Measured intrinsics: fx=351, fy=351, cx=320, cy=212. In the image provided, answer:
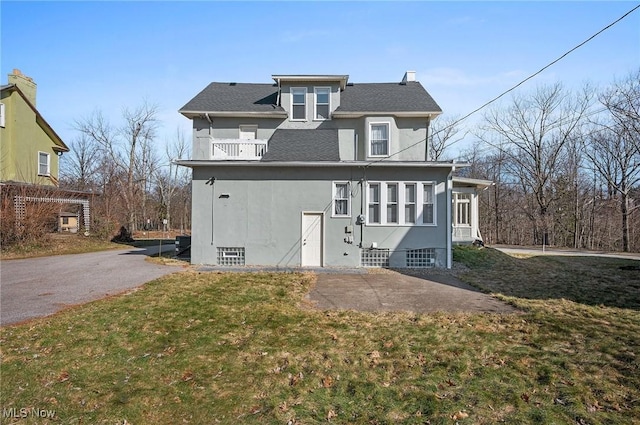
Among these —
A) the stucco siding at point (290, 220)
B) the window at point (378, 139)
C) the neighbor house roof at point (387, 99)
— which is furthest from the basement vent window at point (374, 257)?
the neighbor house roof at point (387, 99)

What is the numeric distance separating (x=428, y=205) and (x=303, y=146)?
225 inches

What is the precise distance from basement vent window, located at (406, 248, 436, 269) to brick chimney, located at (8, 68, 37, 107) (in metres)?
26.9

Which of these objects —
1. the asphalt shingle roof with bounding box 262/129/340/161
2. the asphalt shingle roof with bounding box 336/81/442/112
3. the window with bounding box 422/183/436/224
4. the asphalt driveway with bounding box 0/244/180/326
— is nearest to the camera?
the asphalt driveway with bounding box 0/244/180/326

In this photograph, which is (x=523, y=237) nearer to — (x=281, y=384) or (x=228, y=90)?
(x=228, y=90)

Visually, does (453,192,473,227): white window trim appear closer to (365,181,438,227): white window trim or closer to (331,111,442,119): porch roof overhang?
(331,111,442,119): porch roof overhang

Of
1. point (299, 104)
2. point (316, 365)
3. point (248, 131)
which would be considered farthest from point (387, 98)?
point (316, 365)

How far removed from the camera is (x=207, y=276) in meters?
11.5

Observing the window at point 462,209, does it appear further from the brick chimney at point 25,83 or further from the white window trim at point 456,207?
the brick chimney at point 25,83

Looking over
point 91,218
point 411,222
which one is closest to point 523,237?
point 411,222

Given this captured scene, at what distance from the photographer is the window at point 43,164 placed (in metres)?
23.7

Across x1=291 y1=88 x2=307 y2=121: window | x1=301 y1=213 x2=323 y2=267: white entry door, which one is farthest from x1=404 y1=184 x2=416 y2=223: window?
x1=291 y1=88 x2=307 y2=121: window

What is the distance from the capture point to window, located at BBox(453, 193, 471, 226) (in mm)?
20534

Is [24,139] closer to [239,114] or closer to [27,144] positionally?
[27,144]

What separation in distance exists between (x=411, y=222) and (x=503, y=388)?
31.8 ft
